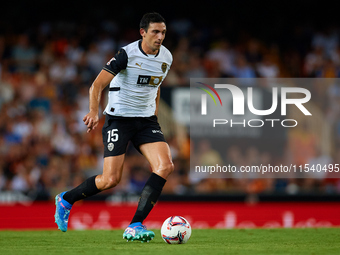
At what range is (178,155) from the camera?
439 inches

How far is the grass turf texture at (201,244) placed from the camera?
468 centimetres

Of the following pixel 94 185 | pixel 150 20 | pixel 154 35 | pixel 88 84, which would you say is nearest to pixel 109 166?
pixel 94 185

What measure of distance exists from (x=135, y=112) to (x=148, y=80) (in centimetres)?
36

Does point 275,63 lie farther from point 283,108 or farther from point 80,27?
point 80,27

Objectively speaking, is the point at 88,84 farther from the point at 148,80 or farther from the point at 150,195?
the point at 150,195

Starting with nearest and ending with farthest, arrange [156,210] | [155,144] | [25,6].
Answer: [155,144] → [156,210] → [25,6]

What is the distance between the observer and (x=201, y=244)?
211 inches

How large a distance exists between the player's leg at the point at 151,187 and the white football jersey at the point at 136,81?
1.36 feet

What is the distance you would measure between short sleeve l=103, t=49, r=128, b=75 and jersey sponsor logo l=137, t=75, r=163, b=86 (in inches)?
8.9

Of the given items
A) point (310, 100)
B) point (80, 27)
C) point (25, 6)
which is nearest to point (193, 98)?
point (310, 100)

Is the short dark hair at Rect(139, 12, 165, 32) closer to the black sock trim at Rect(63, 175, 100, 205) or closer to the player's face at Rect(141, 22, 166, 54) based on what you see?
the player's face at Rect(141, 22, 166, 54)

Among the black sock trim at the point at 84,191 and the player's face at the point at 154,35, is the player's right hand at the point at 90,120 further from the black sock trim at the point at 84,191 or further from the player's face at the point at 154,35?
the player's face at the point at 154,35

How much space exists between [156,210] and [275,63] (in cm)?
530

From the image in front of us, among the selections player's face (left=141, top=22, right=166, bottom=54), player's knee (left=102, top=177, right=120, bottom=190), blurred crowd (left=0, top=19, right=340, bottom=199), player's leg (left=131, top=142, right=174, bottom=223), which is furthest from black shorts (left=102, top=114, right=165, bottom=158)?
blurred crowd (left=0, top=19, right=340, bottom=199)
